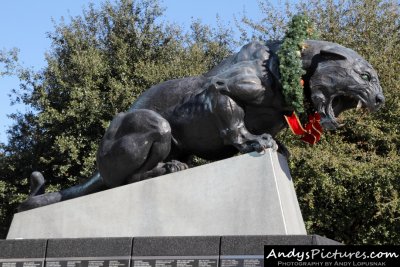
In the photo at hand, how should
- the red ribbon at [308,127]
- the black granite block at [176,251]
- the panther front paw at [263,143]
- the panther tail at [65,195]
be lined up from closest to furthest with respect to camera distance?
1. the black granite block at [176,251]
2. the panther front paw at [263,143]
3. the red ribbon at [308,127]
4. the panther tail at [65,195]

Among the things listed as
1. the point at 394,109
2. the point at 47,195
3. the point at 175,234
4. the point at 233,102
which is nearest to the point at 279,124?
the point at 233,102

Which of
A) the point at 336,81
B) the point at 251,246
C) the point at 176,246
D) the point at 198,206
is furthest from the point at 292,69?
the point at 176,246

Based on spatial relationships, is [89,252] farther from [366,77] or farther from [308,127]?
[366,77]

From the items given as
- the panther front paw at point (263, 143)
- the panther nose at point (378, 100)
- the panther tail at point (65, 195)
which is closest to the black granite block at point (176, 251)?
the panther front paw at point (263, 143)

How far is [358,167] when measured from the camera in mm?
23109

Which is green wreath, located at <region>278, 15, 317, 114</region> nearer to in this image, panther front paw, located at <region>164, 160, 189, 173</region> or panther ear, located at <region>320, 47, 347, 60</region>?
panther ear, located at <region>320, 47, 347, 60</region>

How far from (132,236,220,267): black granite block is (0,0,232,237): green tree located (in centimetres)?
1461

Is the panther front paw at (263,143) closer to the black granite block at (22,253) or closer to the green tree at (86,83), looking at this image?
the black granite block at (22,253)

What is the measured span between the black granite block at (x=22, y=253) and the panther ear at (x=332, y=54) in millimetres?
4607

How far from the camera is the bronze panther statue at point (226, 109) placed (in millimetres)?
11523

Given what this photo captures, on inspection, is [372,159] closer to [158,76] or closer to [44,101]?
[158,76]

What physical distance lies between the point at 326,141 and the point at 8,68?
37.9 ft

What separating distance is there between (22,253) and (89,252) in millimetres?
1039

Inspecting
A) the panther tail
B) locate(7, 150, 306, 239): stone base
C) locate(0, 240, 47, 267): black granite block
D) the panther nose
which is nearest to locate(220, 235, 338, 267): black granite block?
locate(7, 150, 306, 239): stone base
